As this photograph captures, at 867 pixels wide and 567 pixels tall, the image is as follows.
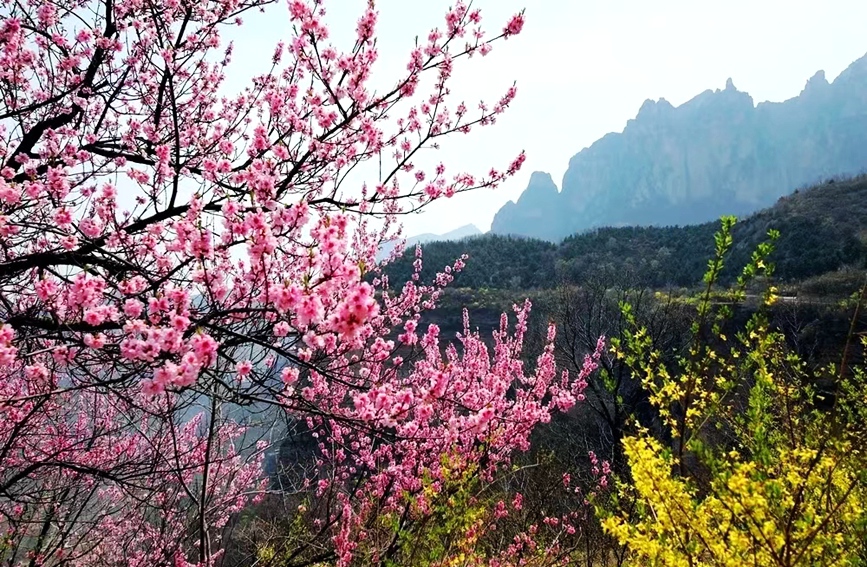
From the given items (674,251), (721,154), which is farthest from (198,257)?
(721,154)

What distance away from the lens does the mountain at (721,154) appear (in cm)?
12938

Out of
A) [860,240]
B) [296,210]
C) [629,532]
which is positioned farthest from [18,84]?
[860,240]

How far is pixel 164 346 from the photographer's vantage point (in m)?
2.16

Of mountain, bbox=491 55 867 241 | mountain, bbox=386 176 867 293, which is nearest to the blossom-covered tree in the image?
mountain, bbox=386 176 867 293

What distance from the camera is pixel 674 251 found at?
50812mm

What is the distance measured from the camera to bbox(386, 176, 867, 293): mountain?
3428cm

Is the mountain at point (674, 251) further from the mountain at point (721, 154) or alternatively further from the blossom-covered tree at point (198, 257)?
the mountain at point (721, 154)

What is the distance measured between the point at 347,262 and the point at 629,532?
9.15 feet

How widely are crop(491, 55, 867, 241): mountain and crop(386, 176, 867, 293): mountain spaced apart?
9287 cm

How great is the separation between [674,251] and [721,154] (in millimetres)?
116559

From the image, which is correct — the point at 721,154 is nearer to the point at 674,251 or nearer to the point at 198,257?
the point at 674,251

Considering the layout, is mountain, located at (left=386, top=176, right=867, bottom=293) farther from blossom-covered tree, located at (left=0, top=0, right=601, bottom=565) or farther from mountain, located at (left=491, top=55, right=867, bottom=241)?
mountain, located at (left=491, top=55, right=867, bottom=241)

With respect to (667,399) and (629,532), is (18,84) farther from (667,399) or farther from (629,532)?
(667,399)

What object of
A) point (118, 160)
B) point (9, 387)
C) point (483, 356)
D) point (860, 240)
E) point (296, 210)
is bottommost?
point (860, 240)
